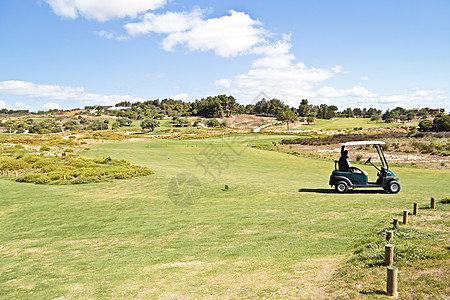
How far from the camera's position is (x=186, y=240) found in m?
12.3

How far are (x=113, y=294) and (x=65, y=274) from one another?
113 inches

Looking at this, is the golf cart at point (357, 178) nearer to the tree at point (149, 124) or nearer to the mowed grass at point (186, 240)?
the mowed grass at point (186, 240)

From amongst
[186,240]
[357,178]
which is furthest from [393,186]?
[186,240]

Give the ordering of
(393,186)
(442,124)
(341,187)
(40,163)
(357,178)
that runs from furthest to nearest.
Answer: (442,124) → (40,163) → (341,187) → (357,178) → (393,186)

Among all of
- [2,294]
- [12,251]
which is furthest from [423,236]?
[12,251]

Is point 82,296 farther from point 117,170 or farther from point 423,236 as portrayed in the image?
point 117,170

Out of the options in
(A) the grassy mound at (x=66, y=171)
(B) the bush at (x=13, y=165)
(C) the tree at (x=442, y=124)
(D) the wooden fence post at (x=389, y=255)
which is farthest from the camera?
(C) the tree at (x=442, y=124)

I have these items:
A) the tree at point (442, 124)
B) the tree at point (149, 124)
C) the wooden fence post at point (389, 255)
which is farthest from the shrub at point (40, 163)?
the tree at point (149, 124)

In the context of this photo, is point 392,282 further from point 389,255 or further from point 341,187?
point 341,187

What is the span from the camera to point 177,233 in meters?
13.4

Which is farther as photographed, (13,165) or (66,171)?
(13,165)

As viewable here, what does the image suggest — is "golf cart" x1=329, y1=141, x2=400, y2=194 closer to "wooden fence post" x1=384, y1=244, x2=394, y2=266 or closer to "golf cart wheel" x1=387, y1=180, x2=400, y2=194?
"golf cart wheel" x1=387, y1=180, x2=400, y2=194

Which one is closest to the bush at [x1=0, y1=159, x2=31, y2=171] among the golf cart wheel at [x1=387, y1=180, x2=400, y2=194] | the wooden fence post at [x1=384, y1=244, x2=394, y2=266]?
the golf cart wheel at [x1=387, y1=180, x2=400, y2=194]

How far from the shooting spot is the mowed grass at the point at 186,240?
27.0ft
